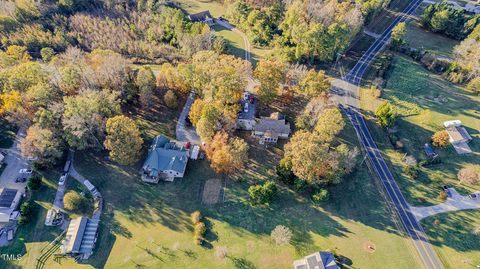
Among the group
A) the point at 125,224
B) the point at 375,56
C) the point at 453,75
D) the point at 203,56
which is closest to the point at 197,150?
the point at 125,224

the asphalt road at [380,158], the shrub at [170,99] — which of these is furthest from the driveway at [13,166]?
the asphalt road at [380,158]

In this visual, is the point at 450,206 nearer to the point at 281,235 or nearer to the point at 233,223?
the point at 281,235

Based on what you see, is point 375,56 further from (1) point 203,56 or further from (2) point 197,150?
(2) point 197,150

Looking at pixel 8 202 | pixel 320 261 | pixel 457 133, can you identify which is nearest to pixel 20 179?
pixel 8 202

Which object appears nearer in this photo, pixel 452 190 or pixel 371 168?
pixel 452 190

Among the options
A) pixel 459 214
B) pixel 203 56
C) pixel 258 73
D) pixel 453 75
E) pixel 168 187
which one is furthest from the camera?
pixel 453 75

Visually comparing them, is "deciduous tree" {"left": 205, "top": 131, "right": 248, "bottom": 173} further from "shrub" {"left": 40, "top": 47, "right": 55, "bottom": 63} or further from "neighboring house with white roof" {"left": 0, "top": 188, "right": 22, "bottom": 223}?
"shrub" {"left": 40, "top": 47, "right": 55, "bottom": 63}

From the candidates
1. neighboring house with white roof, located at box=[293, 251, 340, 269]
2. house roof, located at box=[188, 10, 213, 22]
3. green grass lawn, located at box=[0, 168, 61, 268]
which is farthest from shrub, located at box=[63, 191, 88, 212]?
house roof, located at box=[188, 10, 213, 22]
